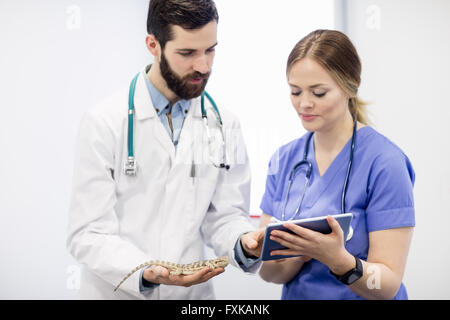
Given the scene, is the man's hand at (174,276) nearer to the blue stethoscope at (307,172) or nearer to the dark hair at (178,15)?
the blue stethoscope at (307,172)

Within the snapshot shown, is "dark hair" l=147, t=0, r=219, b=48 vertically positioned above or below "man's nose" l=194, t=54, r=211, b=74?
above

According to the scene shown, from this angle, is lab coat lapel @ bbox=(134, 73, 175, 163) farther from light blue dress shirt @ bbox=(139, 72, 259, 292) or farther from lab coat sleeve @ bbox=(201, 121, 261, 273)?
lab coat sleeve @ bbox=(201, 121, 261, 273)

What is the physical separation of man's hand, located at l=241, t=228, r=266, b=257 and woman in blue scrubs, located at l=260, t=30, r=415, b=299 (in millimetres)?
89

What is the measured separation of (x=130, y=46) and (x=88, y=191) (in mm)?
486

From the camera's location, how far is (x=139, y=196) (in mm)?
1246

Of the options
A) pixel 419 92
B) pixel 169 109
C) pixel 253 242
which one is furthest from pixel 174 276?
pixel 419 92

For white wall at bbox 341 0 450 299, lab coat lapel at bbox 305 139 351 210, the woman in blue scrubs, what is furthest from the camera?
white wall at bbox 341 0 450 299

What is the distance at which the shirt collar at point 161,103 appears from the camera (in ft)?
4.20

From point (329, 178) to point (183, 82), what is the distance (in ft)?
1.54

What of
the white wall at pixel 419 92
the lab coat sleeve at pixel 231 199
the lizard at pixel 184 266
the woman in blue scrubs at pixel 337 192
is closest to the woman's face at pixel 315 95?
the woman in blue scrubs at pixel 337 192

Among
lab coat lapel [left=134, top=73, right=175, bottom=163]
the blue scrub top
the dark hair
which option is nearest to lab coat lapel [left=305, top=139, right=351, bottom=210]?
the blue scrub top

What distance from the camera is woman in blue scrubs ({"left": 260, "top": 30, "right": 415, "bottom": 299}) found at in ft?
3.65

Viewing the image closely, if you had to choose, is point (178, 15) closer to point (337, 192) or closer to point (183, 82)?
point (183, 82)

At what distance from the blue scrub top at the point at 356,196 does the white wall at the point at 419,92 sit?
0.99 ft
